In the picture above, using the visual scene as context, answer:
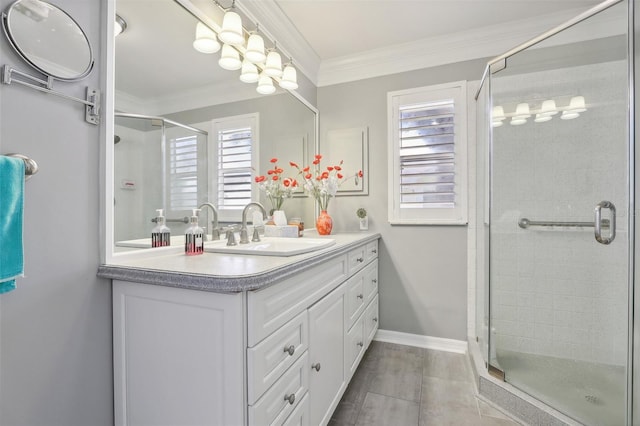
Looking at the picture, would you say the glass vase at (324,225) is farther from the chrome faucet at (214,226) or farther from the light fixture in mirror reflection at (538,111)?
the light fixture in mirror reflection at (538,111)

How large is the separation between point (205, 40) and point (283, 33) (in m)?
0.82

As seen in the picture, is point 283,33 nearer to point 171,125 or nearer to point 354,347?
point 171,125

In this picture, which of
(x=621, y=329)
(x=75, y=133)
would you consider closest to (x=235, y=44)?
(x=75, y=133)

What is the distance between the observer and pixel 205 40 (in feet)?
4.89

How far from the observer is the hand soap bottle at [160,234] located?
1.25m

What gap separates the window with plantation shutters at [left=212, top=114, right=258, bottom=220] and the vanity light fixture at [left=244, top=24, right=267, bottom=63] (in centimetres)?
33

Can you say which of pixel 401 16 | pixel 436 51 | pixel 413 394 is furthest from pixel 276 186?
pixel 436 51

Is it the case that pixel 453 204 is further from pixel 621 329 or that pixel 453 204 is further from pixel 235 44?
pixel 235 44

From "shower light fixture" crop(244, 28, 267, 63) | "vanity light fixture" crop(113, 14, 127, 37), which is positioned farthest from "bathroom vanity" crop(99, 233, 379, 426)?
"shower light fixture" crop(244, 28, 267, 63)

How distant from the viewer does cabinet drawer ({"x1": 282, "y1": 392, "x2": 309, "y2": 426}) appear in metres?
1.07

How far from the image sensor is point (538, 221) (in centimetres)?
200

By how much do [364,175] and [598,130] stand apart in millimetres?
1523

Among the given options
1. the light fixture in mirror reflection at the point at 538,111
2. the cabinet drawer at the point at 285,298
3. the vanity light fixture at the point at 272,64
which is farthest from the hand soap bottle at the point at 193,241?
the light fixture in mirror reflection at the point at 538,111

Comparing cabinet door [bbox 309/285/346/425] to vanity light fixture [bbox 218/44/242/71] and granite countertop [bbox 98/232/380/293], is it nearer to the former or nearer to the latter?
granite countertop [bbox 98/232/380/293]
